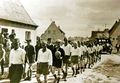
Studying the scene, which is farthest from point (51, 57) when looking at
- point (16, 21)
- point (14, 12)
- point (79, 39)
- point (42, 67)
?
point (14, 12)

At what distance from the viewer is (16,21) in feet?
26.4

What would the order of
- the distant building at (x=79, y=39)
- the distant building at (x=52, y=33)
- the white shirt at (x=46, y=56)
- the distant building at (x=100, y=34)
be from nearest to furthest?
the white shirt at (x=46, y=56) < the distant building at (x=52, y=33) < the distant building at (x=100, y=34) < the distant building at (x=79, y=39)

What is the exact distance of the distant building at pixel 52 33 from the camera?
22.4ft

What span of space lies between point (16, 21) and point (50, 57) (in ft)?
6.92

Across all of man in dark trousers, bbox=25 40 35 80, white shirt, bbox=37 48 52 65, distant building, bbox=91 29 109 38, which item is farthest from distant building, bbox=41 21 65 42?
white shirt, bbox=37 48 52 65

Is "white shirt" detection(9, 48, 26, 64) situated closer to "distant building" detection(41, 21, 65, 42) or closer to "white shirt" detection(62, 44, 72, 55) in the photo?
"distant building" detection(41, 21, 65, 42)

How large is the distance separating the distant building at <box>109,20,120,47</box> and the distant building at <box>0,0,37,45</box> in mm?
1404

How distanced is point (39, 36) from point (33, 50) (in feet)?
1.16

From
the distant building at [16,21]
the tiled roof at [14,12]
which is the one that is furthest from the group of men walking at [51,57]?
the tiled roof at [14,12]

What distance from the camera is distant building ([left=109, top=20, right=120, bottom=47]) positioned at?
7042mm

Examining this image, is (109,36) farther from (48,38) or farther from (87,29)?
(48,38)

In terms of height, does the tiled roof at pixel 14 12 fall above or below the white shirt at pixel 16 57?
above

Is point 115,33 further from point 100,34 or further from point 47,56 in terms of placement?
point 47,56

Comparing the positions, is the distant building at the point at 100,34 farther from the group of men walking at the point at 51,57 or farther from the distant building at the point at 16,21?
the distant building at the point at 16,21
